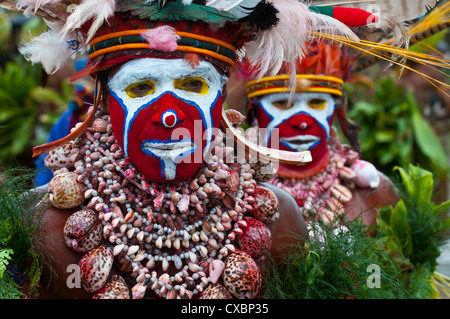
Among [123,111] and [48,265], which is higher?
[123,111]

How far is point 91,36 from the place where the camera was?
1.92 m

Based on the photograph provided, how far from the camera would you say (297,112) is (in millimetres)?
3168

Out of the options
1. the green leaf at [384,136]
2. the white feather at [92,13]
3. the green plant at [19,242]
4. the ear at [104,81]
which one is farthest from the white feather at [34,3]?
the green leaf at [384,136]

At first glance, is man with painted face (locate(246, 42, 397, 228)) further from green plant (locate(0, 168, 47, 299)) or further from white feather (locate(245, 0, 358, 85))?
green plant (locate(0, 168, 47, 299))

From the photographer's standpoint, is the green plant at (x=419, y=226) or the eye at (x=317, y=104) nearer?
the green plant at (x=419, y=226)

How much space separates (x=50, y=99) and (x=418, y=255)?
227 inches

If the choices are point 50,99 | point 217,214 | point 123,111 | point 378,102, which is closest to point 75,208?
point 123,111

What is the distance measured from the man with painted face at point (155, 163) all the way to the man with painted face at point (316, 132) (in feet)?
3.34

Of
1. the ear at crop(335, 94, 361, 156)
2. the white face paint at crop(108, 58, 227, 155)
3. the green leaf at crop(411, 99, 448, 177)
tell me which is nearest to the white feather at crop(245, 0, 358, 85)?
the white face paint at crop(108, 58, 227, 155)

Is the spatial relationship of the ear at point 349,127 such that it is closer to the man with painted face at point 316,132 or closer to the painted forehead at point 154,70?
the man with painted face at point 316,132

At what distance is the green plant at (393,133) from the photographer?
19.4ft

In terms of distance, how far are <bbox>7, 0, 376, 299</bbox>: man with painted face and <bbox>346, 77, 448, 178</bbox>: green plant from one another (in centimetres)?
401

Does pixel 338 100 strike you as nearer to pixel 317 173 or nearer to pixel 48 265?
pixel 317 173

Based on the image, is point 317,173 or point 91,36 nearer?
point 91,36
